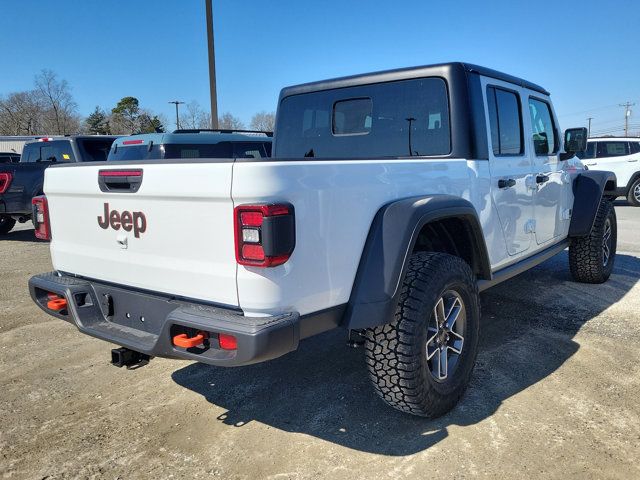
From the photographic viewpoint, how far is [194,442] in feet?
8.87

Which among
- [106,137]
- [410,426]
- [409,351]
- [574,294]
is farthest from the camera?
[106,137]

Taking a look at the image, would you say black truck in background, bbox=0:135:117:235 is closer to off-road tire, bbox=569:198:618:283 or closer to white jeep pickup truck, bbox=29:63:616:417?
white jeep pickup truck, bbox=29:63:616:417

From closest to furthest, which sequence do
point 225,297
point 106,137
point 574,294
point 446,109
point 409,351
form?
point 225,297 < point 409,351 < point 446,109 < point 574,294 < point 106,137

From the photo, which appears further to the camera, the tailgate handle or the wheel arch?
the wheel arch

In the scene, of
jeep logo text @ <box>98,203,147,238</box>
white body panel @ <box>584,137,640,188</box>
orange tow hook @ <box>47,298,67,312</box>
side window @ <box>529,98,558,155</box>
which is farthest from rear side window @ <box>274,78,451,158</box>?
white body panel @ <box>584,137,640,188</box>

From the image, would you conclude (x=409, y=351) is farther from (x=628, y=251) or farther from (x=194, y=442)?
(x=628, y=251)

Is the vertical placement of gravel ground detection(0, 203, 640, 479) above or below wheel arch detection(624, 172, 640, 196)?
below

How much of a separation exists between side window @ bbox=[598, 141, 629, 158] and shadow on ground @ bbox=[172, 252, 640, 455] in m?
10.8

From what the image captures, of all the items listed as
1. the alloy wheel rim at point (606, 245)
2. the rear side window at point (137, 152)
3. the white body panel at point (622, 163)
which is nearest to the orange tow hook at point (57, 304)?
the alloy wheel rim at point (606, 245)

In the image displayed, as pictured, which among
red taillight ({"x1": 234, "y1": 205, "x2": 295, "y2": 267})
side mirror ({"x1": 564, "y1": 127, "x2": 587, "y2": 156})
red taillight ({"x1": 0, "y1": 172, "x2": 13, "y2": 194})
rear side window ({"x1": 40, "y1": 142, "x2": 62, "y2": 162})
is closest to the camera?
red taillight ({"x1": 234, "y1": 205, "x2": 295, "y2": 267})

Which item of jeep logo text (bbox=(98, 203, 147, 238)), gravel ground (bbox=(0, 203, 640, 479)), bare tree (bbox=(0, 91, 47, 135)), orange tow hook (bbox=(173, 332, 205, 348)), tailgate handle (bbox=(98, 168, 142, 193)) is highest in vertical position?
bare tree (bbox=(0, 91, 47, 135))

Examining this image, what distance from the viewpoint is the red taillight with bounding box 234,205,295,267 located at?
2041 mm

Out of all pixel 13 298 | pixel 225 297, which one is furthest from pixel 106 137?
pixel 225 297

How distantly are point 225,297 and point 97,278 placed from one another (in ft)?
3.40
